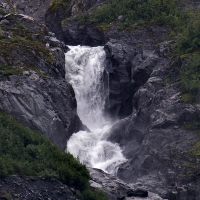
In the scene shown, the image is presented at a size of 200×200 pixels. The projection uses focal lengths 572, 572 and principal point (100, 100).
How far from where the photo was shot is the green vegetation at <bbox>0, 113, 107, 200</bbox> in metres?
25.0

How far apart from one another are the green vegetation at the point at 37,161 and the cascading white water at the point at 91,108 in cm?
725

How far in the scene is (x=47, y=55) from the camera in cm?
3847

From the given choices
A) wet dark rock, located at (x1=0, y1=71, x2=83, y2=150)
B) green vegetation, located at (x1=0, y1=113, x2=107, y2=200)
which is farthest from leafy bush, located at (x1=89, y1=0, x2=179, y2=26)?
green vegetation, located at (x1=0, y1=113, x2=107, y2=200)

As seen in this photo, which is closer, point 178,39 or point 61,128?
point 61,128

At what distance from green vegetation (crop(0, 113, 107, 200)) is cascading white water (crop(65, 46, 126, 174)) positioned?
725 cm

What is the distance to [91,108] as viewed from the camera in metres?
41.3

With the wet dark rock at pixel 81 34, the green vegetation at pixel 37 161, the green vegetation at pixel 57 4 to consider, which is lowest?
the green vegetation at pixel 37 161

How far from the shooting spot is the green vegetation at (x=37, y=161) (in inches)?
983

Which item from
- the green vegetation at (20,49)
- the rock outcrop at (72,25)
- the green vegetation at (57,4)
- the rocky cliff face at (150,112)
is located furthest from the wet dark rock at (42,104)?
the green vegetation at (57,4)

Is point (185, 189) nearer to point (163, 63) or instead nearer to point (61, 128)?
point (61, 128)

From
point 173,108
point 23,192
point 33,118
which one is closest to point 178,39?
point 173,108

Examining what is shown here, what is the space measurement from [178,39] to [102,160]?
10.8 m

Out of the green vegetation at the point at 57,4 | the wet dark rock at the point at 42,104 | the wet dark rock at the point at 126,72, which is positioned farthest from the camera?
the green vegetation at the point at 57,4

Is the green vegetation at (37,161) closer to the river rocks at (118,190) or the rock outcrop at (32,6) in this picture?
the river rocks at (118,190)
